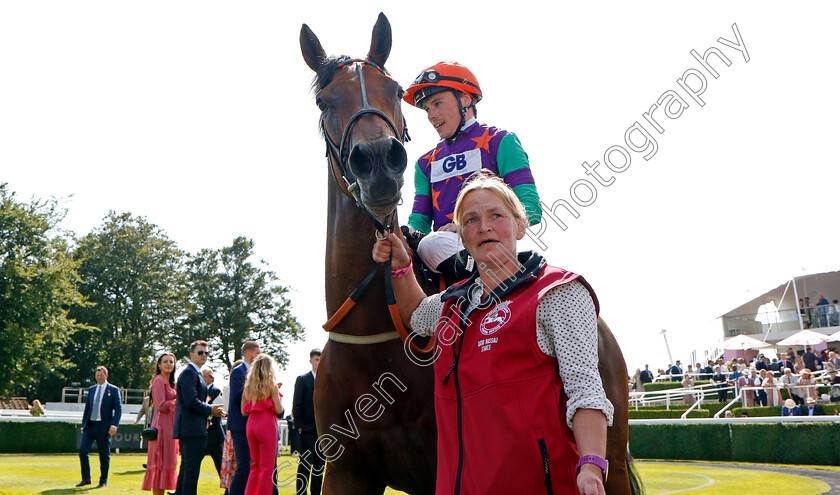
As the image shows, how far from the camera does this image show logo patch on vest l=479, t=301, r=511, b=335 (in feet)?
6.21

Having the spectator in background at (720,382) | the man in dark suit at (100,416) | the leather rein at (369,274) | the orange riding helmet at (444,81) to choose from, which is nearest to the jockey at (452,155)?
the orange riding helmet at (444,81)

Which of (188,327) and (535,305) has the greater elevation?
(188,327)

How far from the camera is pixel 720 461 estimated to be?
1386 centimetres

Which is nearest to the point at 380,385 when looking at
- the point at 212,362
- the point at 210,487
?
the point at 210,487

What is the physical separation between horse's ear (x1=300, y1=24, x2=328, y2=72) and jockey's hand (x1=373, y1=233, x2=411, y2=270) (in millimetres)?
1168

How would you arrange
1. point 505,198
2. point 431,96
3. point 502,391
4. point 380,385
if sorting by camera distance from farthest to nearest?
point 431,96
point 380,385
point 505,198
point 502,391

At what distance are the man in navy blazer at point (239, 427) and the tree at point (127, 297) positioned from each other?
126 feet

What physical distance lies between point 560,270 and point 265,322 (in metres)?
53.0

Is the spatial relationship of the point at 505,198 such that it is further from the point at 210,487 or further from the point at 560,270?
the point at 210,487

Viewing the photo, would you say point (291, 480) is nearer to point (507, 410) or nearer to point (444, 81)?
point (444, 81)

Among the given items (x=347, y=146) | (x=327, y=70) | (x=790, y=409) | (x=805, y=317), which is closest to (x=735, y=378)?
(x=790, y=409)

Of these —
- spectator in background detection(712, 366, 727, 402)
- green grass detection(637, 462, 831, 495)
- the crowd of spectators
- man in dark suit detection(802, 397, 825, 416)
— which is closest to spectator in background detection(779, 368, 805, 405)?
the crowd of spectators

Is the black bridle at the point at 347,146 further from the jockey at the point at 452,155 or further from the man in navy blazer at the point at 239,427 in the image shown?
the man in navy blazer at the point at 239,427

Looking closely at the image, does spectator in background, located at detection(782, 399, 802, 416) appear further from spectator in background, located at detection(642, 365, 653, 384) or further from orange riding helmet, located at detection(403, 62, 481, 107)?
orange riding helmet, located at detection(403, 62, 481, 107)
